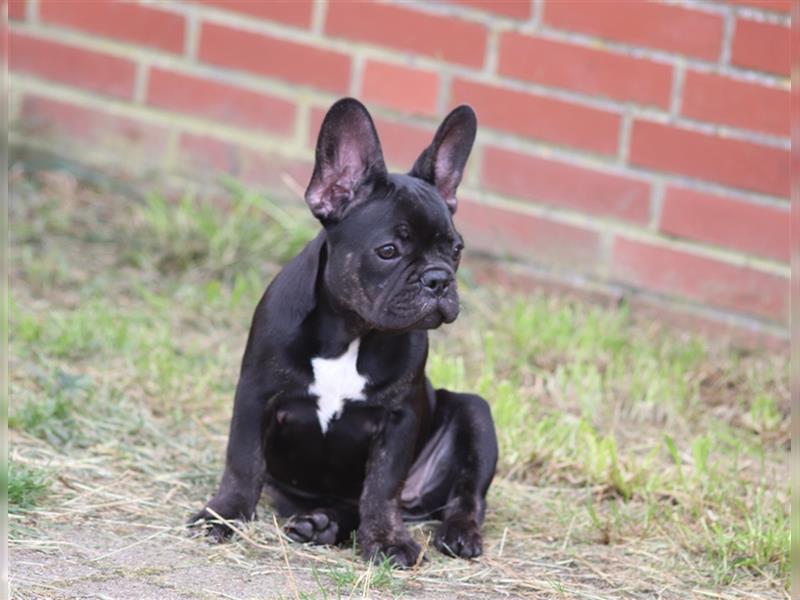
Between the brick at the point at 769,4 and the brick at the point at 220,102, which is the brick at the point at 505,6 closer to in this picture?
the brick at the point at 769,4

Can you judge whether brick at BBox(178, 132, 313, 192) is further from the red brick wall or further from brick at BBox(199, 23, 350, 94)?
brick at BBox(199, 23, 350, 94)

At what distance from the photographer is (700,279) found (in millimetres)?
6352

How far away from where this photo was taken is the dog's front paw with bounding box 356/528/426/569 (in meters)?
3.75

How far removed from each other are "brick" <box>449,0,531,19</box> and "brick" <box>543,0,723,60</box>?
0.09 metres

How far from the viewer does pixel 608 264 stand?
6461 millimetres

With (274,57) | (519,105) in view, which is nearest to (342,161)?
(519,105)

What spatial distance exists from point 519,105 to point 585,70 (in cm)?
35

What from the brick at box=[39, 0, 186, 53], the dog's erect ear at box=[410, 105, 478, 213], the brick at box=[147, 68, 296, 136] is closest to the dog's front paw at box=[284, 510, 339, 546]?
the dog's erect ear at box=[410, 105, 478, 213]

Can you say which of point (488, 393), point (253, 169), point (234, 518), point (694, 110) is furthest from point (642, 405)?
point (253, 169)

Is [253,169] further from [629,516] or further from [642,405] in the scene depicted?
[629,516]

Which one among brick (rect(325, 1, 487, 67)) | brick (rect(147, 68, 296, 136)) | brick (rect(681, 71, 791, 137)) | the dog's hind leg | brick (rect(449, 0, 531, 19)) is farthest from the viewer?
brick (rect(147, 68, 296, 136))

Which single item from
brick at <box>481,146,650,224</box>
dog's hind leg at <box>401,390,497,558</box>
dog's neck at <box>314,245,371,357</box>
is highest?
brick at <box>481,146,650,224</box>

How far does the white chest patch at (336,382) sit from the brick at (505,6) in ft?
9.71

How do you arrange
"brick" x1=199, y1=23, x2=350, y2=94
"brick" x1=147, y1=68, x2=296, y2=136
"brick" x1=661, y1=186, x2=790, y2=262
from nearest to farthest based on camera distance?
"brick" x1=661, y1=186, x2=790, y2=262 → "brick" x1=199, y1=23, x2=350, y2=94 → "brick" x1=147, y1=68, x2=296, y2=136
